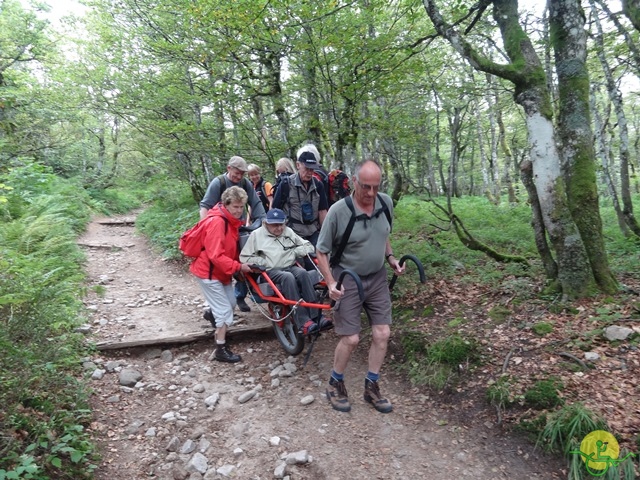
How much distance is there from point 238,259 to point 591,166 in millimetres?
4746

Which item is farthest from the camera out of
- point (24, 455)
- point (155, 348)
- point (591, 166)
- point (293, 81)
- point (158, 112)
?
point (158, 112)

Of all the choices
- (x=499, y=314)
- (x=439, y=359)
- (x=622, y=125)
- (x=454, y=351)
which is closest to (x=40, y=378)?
(x=439, y=359)

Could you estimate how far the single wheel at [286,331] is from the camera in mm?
5008

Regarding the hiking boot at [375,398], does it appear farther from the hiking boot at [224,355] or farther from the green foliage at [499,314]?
the hiking boot at [224,355]

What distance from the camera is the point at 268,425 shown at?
12.5 ft

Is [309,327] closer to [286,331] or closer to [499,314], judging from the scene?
[286,331]

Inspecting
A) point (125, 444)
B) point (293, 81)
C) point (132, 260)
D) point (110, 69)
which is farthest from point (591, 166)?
point (110, 69)

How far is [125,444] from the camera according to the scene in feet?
11.6

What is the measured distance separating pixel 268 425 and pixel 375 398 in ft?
3.85

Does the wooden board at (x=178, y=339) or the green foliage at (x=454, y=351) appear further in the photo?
the wooden board at (x=178, y=339)

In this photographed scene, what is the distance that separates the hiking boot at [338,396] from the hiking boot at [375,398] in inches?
9.2

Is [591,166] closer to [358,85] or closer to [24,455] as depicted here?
[358,85]

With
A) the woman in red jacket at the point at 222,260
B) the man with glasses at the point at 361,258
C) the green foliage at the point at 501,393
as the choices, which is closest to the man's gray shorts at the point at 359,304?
the man with glasses at the point at 361,258

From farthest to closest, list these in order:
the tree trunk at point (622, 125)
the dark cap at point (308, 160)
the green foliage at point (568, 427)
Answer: the tree trunk at point (622, 125)
the dark cap at point (308, 160)
the green foliage at point (568, 427)
